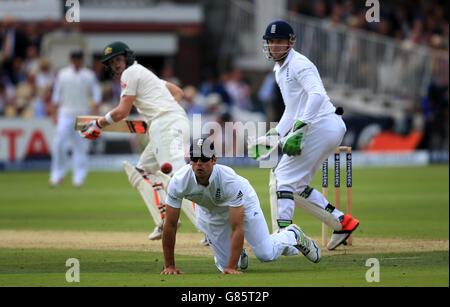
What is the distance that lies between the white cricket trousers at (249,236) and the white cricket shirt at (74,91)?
8201 mm

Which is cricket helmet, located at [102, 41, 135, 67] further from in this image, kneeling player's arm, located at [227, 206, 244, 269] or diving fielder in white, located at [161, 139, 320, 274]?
kneeling player's arm, located at [227, 206, 244, 269]

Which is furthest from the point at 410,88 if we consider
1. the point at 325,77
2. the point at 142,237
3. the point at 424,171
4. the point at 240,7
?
the point at 142,237

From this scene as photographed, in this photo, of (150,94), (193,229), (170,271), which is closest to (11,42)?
(193,229)

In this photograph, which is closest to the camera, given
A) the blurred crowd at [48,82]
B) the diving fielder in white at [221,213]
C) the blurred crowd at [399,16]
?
the diving fielder in white at [221,213]

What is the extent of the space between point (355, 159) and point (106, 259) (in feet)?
42.8

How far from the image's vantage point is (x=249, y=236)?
6.68 m

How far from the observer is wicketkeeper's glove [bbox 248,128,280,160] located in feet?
24.8

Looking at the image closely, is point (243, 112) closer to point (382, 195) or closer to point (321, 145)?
point (382, 195)

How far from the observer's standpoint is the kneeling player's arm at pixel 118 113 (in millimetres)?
8586

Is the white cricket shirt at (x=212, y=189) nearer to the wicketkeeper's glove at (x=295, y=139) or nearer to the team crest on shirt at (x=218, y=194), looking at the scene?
the team crest on shirt at (x=218, y=194)

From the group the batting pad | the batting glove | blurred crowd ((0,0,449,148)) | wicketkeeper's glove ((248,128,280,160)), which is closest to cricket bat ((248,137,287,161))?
wicketkeeper's glove ((248,128,280,160))

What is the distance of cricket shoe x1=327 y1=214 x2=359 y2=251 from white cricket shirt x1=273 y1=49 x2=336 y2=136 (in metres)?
0.93

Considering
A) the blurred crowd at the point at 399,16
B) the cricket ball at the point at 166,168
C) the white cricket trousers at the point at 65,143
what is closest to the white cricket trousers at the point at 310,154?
the cricket ball at the point at 166,168

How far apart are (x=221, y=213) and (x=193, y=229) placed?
3405 mm
